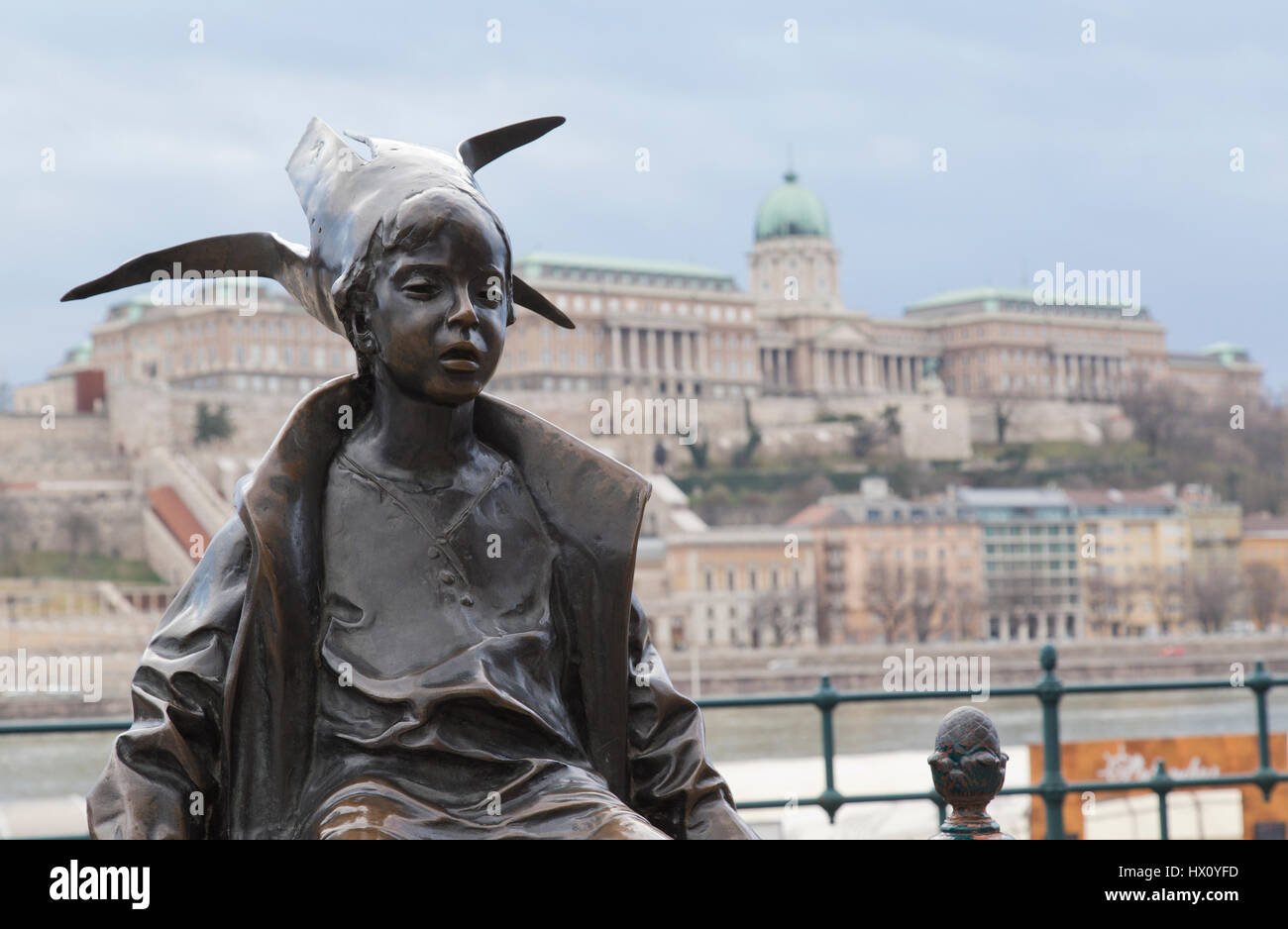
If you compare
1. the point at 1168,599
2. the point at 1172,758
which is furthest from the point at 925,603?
the point at 1172,758

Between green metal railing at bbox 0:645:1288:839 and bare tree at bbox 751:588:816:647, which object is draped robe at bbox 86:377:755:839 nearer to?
green metal railing at bbox 0:645:1288:839

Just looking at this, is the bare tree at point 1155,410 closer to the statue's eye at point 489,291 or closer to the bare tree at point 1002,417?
the bare tree at point 1002,417

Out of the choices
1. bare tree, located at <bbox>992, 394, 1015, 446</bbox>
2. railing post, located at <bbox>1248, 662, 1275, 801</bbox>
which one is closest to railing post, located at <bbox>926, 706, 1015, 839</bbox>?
railing post, located at <bbox>1248, 662, 1275, 801</bbox>

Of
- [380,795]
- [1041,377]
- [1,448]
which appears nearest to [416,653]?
[380,795]

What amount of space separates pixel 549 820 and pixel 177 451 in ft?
159

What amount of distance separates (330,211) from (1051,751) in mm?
2718

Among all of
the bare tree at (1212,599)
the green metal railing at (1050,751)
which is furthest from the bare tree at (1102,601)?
the green metal railing at (1050,751)

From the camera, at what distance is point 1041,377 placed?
67.8m

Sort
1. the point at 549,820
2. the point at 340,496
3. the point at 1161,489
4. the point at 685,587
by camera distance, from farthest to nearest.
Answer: the point at 1161,489 < the point at 685,587 < the point at 340,496 < the point at 549,820

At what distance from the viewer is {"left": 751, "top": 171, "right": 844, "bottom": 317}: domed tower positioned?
7069 cm

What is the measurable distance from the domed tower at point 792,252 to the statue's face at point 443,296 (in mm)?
67802

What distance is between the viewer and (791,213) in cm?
7288

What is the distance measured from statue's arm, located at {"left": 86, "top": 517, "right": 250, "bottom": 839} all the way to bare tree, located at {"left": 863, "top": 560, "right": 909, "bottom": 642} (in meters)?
40.1
